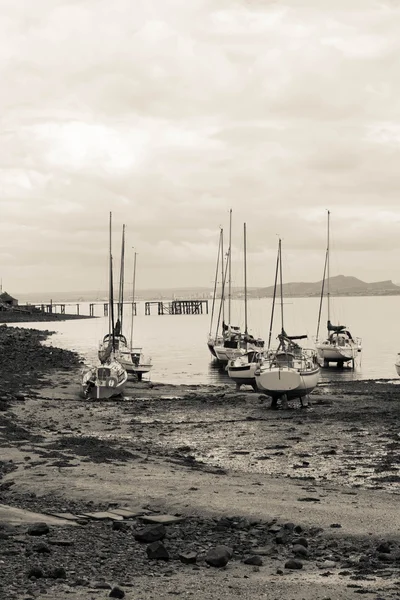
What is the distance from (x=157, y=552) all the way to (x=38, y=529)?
202cm

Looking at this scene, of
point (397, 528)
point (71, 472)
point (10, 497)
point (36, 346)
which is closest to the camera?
point (397, 528)

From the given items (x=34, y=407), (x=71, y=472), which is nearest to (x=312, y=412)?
(x=34, y=407)

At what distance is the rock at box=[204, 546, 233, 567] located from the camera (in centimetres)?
1170

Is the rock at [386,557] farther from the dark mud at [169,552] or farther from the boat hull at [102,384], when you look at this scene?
the boat hull at [102,384]

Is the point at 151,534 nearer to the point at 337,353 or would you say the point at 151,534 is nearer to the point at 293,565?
the point at 293,565

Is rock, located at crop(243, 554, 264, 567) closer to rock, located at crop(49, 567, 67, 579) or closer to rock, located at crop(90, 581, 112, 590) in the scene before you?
rock, located at crop(90, 581, 112, 590)

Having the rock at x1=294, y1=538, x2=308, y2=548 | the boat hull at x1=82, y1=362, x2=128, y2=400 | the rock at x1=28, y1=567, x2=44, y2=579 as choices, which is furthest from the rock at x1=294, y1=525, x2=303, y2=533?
the boat hull at x1=82, y1=362, x2=128, y2=400

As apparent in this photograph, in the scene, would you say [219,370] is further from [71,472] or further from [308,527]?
[308,527]

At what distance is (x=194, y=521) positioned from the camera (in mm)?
14352

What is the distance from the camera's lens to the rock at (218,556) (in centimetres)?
1170

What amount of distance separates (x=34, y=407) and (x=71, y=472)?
17.1 meters

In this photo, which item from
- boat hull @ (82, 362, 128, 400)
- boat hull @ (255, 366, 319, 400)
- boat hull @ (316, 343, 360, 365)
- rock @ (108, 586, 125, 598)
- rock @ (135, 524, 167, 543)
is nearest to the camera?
rock @ (108, 586, 125, 598)

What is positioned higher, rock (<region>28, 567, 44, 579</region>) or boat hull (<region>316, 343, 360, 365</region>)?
rock (<region>28, 567, 44, 579</region>)

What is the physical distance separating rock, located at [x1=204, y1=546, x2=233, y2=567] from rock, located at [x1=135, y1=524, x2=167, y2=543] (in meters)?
1.13
